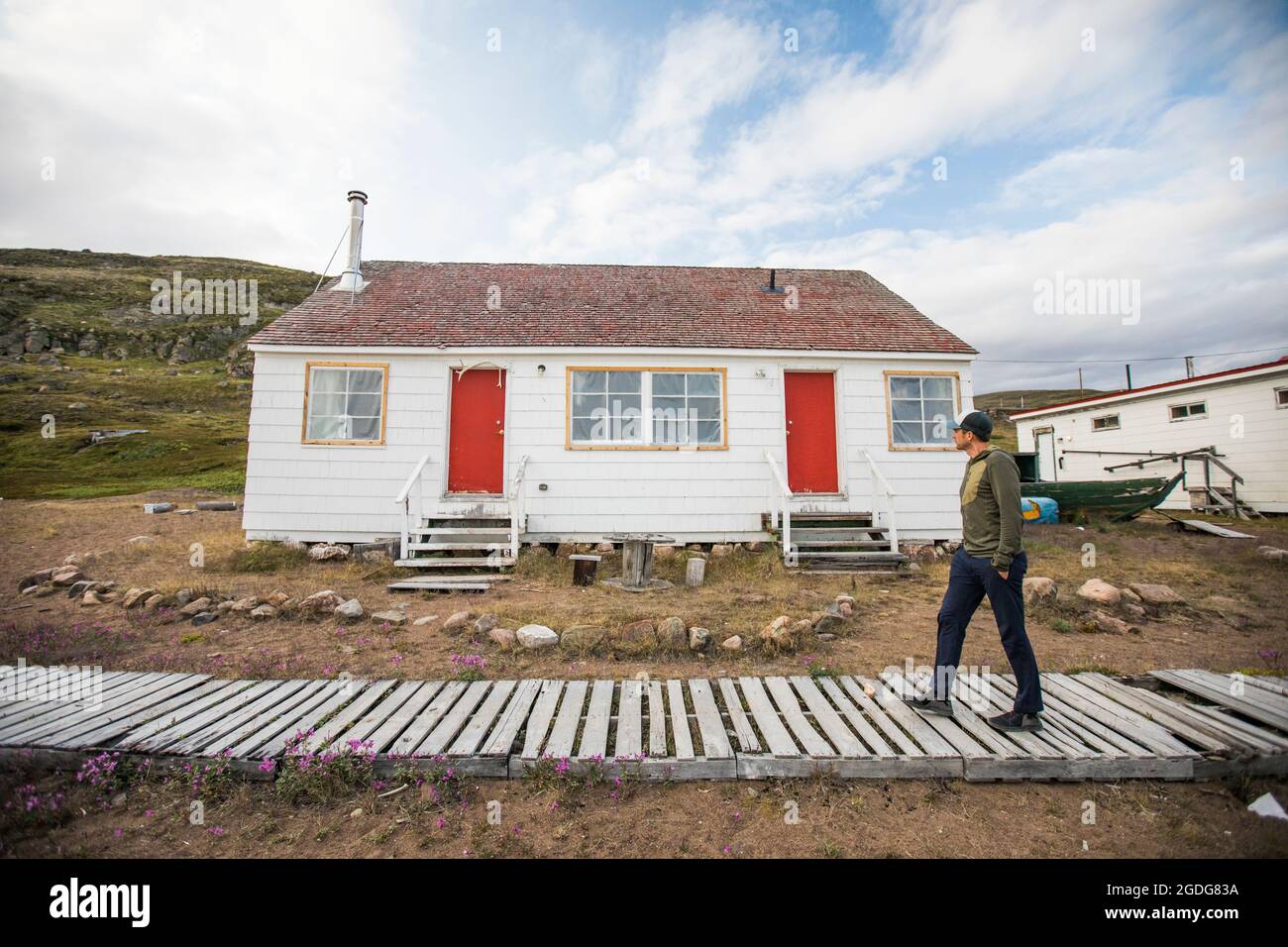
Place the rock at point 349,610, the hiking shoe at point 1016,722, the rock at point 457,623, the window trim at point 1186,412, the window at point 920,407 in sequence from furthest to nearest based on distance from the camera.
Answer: the window trim at point 1186,412
the window at point 920,407
the rock at point 349,610
the rock at point 457,623
the hiking shoe at point 1016,722

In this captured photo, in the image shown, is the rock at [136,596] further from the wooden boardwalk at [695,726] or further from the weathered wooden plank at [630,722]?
the weathered wooden plank at [630,722]

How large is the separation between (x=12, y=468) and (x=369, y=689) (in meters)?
25.9

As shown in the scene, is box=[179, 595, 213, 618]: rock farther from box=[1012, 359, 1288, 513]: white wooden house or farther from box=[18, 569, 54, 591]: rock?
box=[1012, 359, 1288, 513]: white wooden house

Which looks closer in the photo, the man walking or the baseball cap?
the man walking

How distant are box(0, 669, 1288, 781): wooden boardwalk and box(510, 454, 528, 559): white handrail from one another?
4.14 m

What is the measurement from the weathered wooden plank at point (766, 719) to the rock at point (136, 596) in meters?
7.39

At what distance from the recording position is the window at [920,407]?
33.1 feet

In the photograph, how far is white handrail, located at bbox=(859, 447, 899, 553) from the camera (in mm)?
8720

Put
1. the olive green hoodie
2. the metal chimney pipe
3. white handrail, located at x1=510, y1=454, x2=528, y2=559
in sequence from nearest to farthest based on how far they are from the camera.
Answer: the olive green hoodie
white handrail, located at x1=510, y1=454, x2=528, y2=559
the metal chimney pipe

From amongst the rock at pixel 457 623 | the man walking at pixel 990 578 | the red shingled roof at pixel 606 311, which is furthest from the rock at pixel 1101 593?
the rock at pixel 457 623

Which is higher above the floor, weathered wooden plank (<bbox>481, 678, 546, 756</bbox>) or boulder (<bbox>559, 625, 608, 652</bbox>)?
boulder (<bbox>559, 625, 608, 652</bbox>)

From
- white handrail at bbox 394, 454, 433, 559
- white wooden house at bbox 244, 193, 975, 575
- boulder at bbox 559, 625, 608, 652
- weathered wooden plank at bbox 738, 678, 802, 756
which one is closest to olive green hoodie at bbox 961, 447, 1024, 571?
weathered wooden plank at bbox 738, 678, 802, 756

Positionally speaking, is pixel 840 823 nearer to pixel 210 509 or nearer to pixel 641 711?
pixel 641 711

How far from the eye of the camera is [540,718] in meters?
3.58
